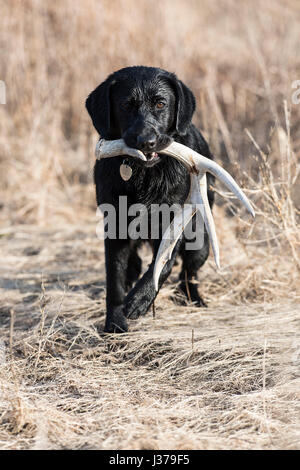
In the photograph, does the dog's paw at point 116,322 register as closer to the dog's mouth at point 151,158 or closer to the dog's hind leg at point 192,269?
the dog's hind leg at point 192,269

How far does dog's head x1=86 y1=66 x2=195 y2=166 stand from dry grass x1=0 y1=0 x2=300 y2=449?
0.54m

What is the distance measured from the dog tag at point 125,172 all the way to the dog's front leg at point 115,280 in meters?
0.43

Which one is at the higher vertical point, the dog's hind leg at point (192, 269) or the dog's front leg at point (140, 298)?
the dog's hind leg at point (192, 269)

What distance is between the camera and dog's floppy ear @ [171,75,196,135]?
3.51 meters

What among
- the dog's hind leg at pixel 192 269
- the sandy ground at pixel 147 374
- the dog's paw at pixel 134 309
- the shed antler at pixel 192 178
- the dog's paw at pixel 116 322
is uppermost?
the shed antler at pixel 192 178

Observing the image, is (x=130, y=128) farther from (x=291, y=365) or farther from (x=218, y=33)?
(x=218, y=33)

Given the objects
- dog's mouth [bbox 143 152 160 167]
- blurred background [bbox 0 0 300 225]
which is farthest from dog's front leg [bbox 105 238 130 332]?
blurred background [bbox 0 0 300 225]

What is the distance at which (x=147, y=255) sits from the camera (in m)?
5.14

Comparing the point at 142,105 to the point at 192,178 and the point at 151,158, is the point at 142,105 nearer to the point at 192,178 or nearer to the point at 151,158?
the point at 151,158

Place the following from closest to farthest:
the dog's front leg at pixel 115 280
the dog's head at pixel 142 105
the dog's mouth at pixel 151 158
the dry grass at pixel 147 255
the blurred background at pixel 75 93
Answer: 1. the dry grass at pixel 147 255
2. the dog's mouth at pixel 151 158
3. the dog's head at pixel 142 105
4. the dog's front leg at pixel 115 280
5. the blurred background at pixel 75 93

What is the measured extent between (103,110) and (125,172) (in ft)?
1.38

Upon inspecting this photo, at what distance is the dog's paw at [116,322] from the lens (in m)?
3.66

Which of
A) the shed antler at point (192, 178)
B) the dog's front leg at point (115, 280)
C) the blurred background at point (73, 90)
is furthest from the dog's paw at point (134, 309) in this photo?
the blurred background at point (73, 90)
